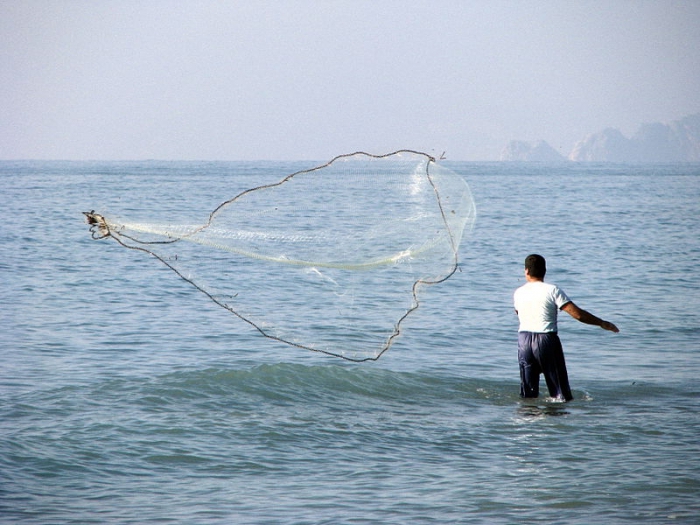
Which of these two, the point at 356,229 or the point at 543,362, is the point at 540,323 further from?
the point at 356,229

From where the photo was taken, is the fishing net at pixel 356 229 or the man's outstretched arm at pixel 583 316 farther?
the fishing net at pixel 356 229

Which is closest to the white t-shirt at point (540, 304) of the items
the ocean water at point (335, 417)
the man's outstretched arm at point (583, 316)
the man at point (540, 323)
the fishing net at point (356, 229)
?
the man at point (540, 323)

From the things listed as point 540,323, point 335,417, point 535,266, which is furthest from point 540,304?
point 335,417

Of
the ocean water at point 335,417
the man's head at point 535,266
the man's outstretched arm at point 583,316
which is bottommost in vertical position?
the ocean water at point 335,417

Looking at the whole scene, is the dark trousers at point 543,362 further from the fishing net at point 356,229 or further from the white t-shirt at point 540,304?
the fishing net at point 356,229

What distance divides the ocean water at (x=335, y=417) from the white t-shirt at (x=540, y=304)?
0.90 meters

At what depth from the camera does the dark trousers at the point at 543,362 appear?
7777mm

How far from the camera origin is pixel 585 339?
38.4ft

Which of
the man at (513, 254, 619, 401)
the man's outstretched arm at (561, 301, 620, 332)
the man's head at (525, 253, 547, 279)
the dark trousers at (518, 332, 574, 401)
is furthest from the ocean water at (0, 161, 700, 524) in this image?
the man's head at (525, 253, 547, 279)

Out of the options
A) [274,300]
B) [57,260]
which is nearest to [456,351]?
[274,300]

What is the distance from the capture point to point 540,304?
25.3ft

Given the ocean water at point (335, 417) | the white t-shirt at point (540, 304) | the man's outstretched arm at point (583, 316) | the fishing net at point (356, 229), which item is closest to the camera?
the ocean water at point (335, 417)

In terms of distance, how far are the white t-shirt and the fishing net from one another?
0.72 m

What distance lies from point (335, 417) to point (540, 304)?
7.35ft
